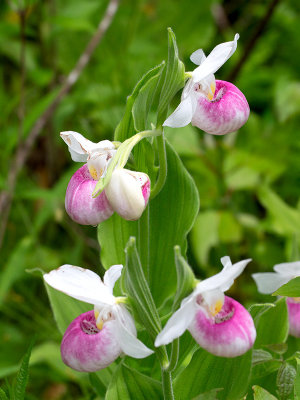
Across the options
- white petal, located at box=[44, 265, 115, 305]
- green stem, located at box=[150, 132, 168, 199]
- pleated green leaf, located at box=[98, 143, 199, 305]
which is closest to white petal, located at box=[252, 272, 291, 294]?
pleated green leaf, located at box=[98, 143, 199, 305]

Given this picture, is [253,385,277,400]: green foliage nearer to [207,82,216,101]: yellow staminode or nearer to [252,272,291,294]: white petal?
[252,272,291,294]: white petal

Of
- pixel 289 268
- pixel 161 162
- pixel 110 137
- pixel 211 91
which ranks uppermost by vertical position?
pixel 211 91

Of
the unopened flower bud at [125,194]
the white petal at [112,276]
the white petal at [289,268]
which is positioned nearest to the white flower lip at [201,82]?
the unopened flower bud at [125,194]

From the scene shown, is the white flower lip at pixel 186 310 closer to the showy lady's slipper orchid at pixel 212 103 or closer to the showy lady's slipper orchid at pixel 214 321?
the showy lady's slipper orchid at pixel 214 321

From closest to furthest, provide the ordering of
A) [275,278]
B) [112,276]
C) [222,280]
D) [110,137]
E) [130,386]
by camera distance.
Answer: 1. [222,280]
2. [112,276]
3. [130,386]
4. [275,278]
5. [110,137]

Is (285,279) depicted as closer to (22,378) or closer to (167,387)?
(167,387)

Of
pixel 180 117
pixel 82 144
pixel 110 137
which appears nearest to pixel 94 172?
pixel 82 144
